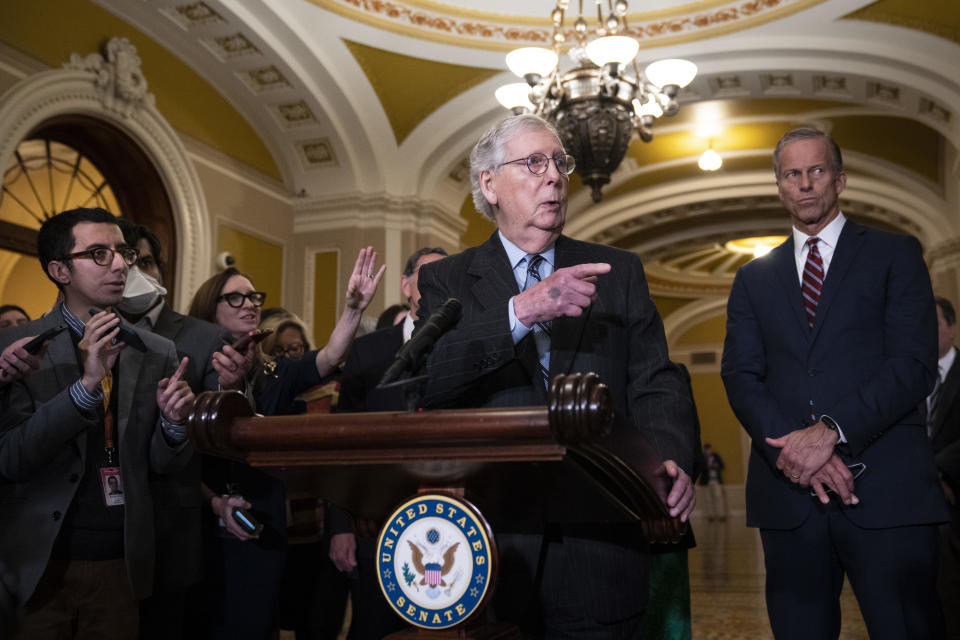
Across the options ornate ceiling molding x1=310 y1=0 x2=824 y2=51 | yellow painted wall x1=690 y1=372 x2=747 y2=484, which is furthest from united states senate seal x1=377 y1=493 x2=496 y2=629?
yellow painted wall x1=690 y1=372 x2=747 y2=484

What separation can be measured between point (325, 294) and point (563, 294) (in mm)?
7049

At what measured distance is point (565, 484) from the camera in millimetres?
1099

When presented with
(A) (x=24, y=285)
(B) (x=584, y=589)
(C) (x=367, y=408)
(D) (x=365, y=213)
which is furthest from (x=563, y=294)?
(D) (x=365, y=213)

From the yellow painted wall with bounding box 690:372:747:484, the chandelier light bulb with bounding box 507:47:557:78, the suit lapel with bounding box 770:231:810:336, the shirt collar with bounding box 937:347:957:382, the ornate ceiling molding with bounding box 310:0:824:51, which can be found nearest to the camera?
the suit lapel with bounding box 770:231:810:336

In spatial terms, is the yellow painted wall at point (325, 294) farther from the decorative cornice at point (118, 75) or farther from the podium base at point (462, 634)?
the podium base at point (462, 634)

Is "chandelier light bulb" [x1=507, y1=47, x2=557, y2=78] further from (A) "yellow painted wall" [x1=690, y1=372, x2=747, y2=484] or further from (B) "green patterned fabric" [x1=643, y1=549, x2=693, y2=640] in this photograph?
(A) "yellow painted wall" [x1=690, y1=372, x2=747, y2=484]

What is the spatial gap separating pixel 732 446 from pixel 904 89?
11.7 m

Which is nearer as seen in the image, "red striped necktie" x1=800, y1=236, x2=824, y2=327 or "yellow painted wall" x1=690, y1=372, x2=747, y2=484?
"red striped necktie" x1=800, y1=236, x2=824, y2=327

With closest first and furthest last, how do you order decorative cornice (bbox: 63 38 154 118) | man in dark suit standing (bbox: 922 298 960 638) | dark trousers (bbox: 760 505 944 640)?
1. dark trousers (bbox: 760 505 944 640)
2. man in dark suit standing (bbox: 922 298 960 638)
3. decorative cornice (bbox: 63 38 154 118)

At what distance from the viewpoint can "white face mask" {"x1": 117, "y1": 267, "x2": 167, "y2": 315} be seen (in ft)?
7.80

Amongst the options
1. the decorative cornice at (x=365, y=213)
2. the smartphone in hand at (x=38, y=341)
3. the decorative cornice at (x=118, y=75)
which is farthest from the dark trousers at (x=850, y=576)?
the decorative cornice at (x=365, y=213)

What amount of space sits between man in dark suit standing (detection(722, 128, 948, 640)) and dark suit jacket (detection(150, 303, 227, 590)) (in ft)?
4.45

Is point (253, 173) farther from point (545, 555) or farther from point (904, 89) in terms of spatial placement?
point (545, 555)

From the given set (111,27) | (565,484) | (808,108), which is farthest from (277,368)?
(808,108)
